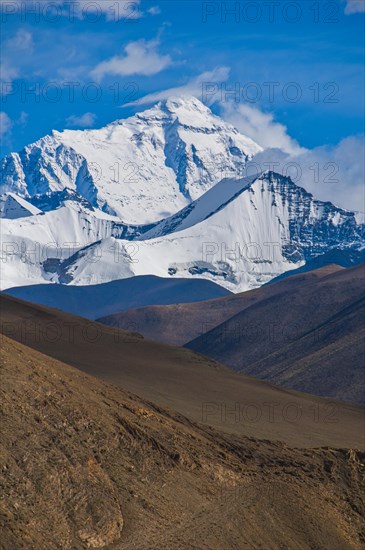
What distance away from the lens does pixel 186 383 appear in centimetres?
8431

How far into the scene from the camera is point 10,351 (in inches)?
2034

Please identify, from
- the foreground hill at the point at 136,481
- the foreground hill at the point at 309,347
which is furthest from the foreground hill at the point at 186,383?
the foreground hill at the point at 309,347

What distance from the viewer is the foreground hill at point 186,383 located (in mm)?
70688

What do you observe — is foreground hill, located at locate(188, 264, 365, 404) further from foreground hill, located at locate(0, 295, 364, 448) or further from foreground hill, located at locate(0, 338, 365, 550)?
foreground hill, located at locate(0, 338, 365, 550)

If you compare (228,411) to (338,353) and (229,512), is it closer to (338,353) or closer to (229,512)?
(229,512)

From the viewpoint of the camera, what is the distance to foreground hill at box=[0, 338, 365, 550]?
1544 inches

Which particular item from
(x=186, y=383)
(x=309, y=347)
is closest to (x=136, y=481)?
(x=186, y=383)

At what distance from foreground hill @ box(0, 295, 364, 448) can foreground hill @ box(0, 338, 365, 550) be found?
1058 cm

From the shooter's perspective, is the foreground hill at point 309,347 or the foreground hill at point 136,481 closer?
the foreground hill at point 136,481

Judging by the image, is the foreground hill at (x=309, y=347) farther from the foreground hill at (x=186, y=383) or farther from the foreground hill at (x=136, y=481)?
the foreground hill at (x=136, y=481)

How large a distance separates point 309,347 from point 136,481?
393 ft

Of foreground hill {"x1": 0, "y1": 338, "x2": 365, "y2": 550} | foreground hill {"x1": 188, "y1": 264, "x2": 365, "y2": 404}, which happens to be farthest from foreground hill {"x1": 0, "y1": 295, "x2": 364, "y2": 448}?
foreground hill {"x1": 188, "y1": 264, "x2": 365, "y2": 404}

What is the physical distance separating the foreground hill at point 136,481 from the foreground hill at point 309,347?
76.2m

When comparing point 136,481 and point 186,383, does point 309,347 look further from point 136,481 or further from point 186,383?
point 136,481
